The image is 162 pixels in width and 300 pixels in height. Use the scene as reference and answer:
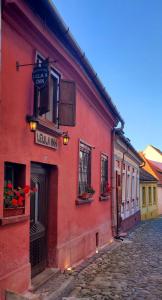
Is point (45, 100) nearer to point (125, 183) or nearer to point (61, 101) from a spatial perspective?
point (61, 101)

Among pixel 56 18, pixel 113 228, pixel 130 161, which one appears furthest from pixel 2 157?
pixel 130 161

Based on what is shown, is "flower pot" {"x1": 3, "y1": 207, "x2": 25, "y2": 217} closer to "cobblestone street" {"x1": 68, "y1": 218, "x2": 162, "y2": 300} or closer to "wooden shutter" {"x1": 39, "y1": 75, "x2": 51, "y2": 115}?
"wooden shutter" {"x1": 39, "y1": 75, "x2": 51, "y2": 115}

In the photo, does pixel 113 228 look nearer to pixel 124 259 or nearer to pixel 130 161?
pixel 124 259

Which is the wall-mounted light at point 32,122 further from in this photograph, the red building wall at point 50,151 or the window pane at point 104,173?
the window pane at point 104,173

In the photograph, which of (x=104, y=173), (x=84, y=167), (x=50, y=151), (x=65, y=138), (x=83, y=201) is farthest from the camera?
(x=104, y=173)

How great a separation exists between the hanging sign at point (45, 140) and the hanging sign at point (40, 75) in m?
0.89

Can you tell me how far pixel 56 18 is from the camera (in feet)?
22.6

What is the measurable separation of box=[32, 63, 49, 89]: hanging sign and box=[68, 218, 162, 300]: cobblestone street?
349 cm

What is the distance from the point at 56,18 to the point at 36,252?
411 cm

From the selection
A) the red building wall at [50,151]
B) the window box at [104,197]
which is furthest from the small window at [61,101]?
the window box at [104,197]

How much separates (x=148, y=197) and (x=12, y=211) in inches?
1043

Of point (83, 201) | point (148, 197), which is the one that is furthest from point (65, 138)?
point (148, 197)

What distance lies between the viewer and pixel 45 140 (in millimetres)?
7355

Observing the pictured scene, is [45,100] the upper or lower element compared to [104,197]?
upper
